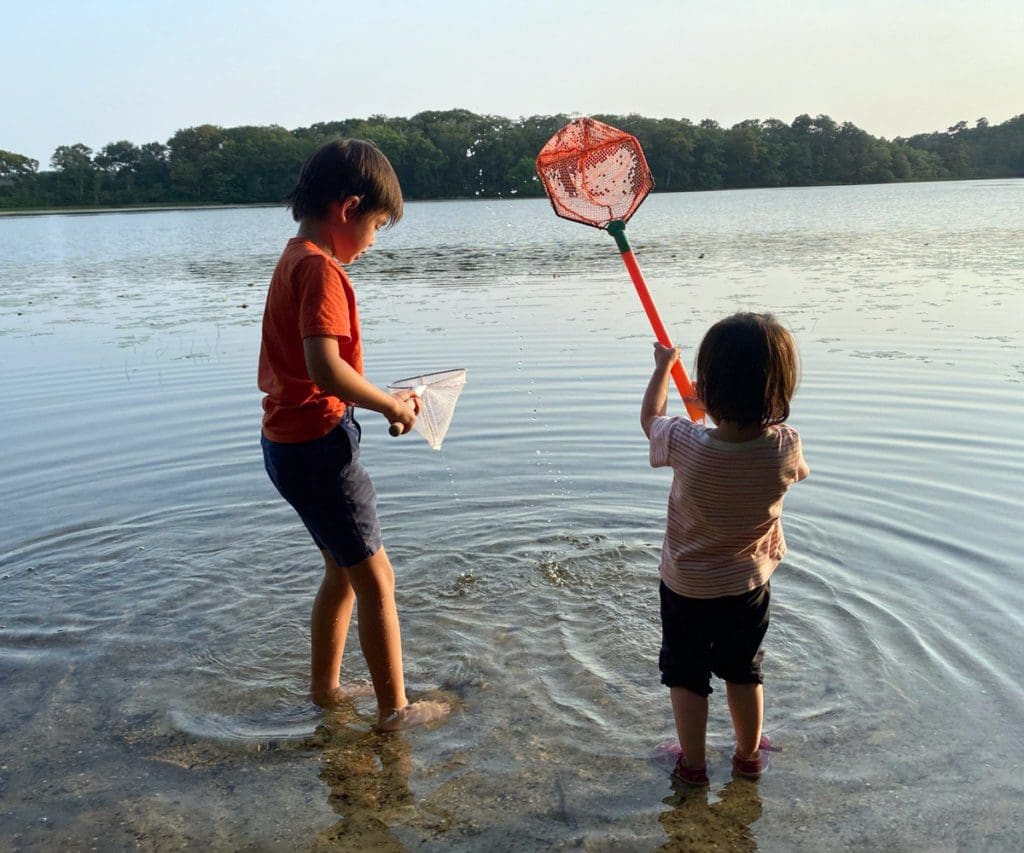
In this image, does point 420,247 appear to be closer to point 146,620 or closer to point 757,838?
point 146,620

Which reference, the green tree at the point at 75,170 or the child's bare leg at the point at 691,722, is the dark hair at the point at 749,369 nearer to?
the child's bare leg at the point at 691,722

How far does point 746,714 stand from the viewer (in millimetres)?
3010

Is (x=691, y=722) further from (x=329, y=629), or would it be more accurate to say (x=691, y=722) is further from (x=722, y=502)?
(x=329, y=629)

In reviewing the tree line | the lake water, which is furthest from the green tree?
the lake water

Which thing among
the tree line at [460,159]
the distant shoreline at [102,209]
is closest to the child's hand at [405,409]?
the tree line at [460,159]

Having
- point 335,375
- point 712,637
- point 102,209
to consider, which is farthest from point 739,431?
point 102,209

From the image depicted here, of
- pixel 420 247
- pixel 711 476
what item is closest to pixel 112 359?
pixel 711 476

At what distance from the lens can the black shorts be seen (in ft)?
9.45

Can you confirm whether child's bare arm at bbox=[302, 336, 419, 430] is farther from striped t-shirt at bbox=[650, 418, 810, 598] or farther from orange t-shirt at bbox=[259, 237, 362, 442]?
striped t-shirt at bbox=[650, 418, 810, 598]

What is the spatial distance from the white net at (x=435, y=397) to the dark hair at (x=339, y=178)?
0.73 metres

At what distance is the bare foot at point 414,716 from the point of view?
3.43 m

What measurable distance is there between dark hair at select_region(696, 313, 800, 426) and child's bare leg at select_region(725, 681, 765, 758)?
0.84m

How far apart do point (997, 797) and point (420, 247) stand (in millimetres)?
25748

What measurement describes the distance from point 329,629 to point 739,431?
169cm
